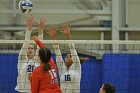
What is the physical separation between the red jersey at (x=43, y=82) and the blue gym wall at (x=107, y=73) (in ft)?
11.3

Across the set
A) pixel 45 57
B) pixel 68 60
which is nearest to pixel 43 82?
pixel 45 57

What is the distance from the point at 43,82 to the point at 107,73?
12.2 ft

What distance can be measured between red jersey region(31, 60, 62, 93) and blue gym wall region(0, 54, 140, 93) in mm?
3435

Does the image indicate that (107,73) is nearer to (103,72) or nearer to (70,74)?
(103,72)

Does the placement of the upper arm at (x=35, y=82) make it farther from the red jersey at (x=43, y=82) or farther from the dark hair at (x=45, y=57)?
the dark hair at (x=45, y=57)

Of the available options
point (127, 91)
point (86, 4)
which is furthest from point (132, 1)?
point (127, 91)

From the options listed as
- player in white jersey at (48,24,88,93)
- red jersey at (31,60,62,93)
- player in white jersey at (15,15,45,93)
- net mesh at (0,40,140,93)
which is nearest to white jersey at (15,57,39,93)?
player in white jersey at (15,15,45,93)

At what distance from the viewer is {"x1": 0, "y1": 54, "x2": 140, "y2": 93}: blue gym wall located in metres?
7.30

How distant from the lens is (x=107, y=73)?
7.43m

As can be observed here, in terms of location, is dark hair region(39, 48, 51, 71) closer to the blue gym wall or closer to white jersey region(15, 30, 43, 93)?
white jersey region(15, 30, 43, 93)

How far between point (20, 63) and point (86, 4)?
141 inches

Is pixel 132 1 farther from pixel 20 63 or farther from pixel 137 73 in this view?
pixel 20 63

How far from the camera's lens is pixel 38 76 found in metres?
3.84

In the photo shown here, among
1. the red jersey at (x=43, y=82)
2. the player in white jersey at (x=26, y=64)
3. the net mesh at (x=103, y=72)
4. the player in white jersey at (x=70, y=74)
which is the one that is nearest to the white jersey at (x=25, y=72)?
the player in white jersey at (x=26, y=64)
